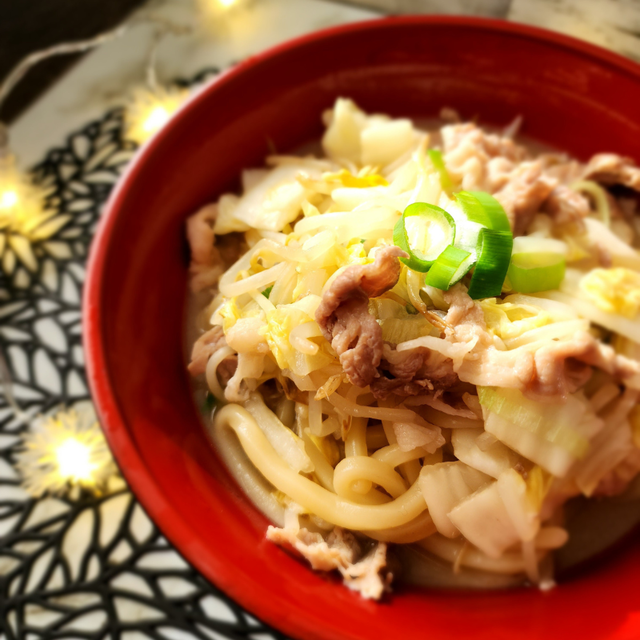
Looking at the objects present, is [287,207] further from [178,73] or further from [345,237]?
[178,73]

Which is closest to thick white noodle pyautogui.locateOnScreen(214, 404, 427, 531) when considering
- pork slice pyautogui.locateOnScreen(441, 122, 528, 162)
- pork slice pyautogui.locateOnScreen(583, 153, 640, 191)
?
pork slice pyautogui.locateOnScreen(441, 122, 528, 162)

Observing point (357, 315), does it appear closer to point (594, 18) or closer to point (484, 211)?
point (484, 211)

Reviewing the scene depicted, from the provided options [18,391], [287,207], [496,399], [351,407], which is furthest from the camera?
[18,391]

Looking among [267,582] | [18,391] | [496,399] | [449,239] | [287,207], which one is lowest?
[18,391]

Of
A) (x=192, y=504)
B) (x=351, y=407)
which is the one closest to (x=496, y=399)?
(x=351, y=407)

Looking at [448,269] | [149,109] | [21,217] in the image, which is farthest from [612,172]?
[21,217]

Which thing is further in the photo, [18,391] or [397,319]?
[18,391]

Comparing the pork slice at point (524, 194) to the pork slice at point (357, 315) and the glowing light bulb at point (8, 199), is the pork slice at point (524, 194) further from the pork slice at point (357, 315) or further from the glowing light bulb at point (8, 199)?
the glowing light bulb at point (8, 199)
